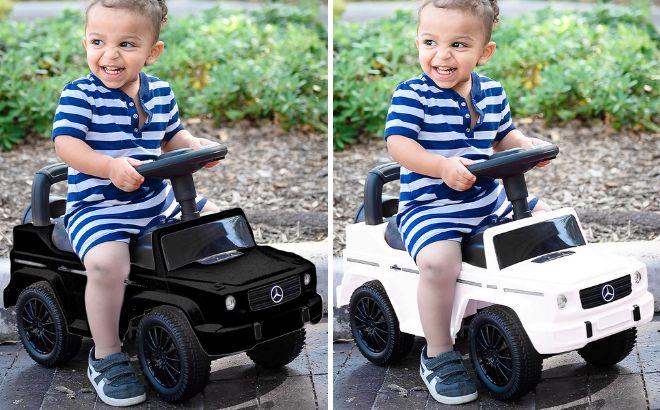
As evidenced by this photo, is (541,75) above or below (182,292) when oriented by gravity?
above

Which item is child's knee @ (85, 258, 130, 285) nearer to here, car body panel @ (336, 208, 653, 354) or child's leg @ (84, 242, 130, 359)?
child's leg @ (84, 242, 130, 359)

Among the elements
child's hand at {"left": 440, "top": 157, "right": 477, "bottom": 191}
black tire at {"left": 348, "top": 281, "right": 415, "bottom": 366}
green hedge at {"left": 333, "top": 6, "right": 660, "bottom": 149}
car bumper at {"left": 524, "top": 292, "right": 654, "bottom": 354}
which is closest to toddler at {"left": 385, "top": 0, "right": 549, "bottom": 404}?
child's hand at {"left": 440, "top": 157, "right": 477, "bottom": 191}

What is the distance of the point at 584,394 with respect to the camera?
2.66 metres

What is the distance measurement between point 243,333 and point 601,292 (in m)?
0.83

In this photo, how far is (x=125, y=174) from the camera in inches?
101

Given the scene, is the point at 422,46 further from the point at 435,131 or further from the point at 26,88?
the point at 26,88

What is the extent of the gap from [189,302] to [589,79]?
2189 millimetres

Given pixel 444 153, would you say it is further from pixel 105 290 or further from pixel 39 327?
pixel 39 327

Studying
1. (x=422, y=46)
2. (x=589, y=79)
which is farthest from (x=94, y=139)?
(x=589, y=79)

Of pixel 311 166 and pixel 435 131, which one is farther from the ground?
pixel 435 131

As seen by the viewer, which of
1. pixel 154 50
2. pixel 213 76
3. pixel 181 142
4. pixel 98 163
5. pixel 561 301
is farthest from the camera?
pixel 213 76

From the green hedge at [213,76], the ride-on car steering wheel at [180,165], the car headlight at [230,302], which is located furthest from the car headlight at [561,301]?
the green hedge at [213,76]

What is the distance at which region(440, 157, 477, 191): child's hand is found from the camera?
256 cm

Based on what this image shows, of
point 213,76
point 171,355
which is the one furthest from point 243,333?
point 213,76
